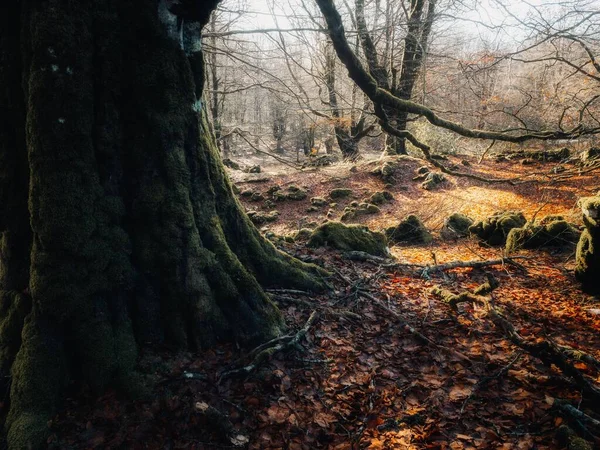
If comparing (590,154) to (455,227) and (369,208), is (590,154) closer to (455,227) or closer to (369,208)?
(455,227)

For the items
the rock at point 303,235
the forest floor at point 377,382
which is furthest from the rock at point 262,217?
the forest floor at point 377,382

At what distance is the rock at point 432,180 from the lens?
48.8 feet

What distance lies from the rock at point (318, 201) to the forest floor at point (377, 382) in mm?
9095

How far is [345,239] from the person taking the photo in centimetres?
670

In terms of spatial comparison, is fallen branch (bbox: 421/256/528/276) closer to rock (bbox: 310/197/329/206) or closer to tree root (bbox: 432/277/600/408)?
tree root (bbox: 432/277/600/408)

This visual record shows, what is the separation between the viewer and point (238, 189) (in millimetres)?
16188

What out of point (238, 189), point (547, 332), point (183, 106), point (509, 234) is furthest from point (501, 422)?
point (238, 189)

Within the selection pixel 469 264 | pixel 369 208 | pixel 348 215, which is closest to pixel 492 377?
pixel 469 264

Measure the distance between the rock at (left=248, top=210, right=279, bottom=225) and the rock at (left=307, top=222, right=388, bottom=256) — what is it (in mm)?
6803

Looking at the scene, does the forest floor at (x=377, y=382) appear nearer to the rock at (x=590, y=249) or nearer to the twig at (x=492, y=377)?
the twig at (x=492, y=377)

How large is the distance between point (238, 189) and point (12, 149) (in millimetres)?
13431

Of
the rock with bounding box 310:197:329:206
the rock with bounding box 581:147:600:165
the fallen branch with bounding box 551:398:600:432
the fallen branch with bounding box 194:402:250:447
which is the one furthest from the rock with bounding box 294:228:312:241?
the rock with bounding box 581:147:600:165

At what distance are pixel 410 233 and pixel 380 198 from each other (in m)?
4.63

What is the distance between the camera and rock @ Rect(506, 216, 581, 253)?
731cm
